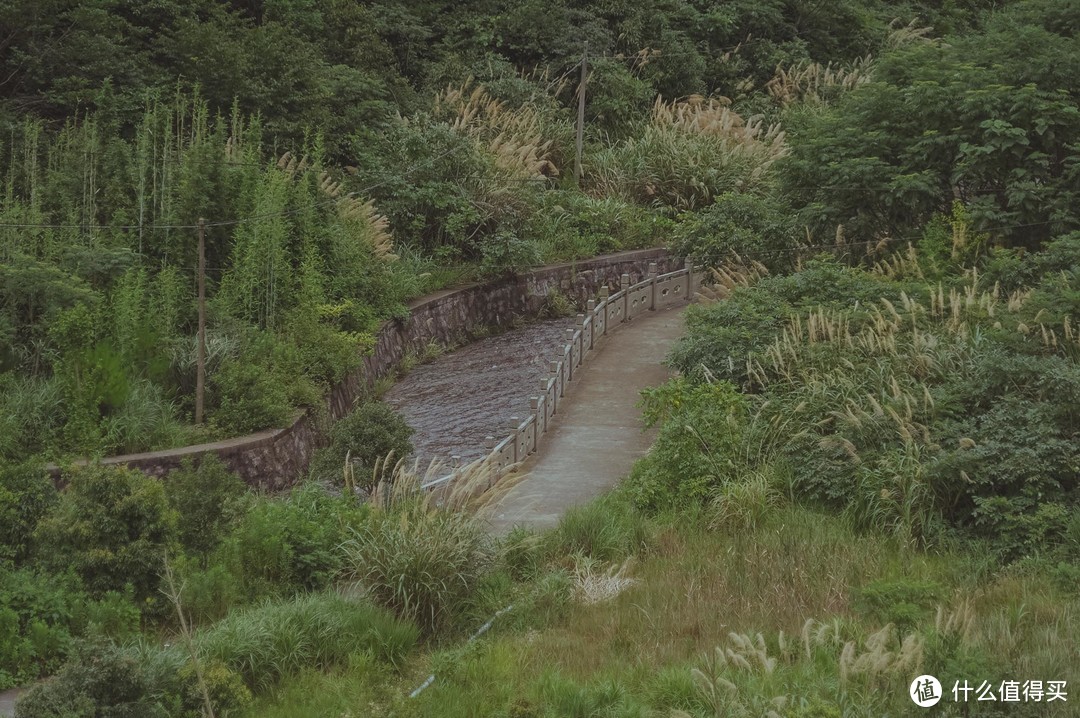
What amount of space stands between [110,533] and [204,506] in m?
1.13

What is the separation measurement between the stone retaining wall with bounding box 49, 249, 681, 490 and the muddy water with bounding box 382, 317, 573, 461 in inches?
17.1

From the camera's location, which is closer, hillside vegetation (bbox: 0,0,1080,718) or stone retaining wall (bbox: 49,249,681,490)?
hillside vegetation (bbox: 0,0,1080,718)

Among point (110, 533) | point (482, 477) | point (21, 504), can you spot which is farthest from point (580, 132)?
point (110, 533)

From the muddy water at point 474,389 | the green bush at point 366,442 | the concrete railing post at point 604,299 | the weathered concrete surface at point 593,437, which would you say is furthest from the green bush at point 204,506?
the concrete railing post at point 604,299

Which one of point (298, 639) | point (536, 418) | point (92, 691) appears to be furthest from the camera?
point (536, 418)

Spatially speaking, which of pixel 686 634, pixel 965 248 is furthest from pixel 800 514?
pixel 965 248

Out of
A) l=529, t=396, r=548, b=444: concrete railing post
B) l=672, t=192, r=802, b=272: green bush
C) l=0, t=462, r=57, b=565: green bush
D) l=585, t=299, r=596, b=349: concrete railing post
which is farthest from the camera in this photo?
l=672, t=192, r=802, b=272: green bush

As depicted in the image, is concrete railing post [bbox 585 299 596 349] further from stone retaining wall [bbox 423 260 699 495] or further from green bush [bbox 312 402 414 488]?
green bush [bbox 312 402 414 488]

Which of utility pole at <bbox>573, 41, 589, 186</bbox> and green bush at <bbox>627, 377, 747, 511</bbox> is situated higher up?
utility pole at <bbox>573, 41, 589, 186</bbox>

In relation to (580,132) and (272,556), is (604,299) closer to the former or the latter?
(580,132)

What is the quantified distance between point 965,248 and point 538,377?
726 cm

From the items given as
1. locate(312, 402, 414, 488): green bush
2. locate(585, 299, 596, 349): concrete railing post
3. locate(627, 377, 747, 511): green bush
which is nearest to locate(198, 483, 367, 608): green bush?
locate(312, 402, 414, 488): green bush

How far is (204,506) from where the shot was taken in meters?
12.0

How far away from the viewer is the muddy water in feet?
61.7
